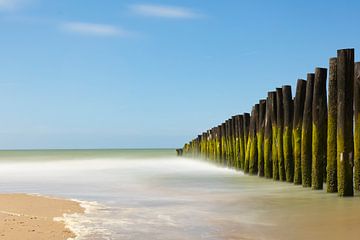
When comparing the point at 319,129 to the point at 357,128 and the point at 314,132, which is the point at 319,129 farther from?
the point at 357,128

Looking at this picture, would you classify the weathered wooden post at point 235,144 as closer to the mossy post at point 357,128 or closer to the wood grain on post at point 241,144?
the wood grain on post at point 241,144

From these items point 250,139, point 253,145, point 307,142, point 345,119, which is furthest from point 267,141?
point 345,119

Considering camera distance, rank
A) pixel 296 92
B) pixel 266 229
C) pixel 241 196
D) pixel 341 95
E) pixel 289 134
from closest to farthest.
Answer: pixel 266 229 < pixel 341 95 < pixel 241 196 < pixel 296 92 < pixel 289 134

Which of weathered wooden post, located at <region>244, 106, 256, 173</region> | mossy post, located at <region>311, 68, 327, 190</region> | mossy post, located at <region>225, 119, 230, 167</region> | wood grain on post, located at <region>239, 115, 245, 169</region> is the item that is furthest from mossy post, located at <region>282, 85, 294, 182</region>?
mossy post, located at <region>225, 119, 230, 167</region>

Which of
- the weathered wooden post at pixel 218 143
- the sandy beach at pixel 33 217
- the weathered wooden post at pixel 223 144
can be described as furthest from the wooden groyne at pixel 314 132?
the weathered wooden post at pixel 218 143

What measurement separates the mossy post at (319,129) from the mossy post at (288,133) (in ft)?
4.93

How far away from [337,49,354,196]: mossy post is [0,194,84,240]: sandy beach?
364cm

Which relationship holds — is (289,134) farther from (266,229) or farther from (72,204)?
(266,229)

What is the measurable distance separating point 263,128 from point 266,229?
7.54 meters

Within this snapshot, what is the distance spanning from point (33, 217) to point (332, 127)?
4559 mm

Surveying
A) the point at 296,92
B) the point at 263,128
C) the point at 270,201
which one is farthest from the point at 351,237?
the point at 263,128

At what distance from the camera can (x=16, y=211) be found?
668 cm

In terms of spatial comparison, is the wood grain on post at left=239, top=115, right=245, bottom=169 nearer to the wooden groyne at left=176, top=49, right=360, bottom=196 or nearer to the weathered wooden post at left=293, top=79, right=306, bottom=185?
the wooden groyne at left=176, top=49, right=360, bottom=196

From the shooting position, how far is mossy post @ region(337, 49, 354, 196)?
8.13m
